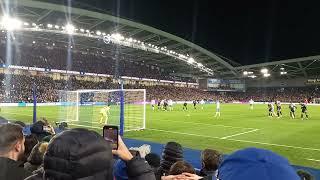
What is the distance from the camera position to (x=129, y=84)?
91.2 metres

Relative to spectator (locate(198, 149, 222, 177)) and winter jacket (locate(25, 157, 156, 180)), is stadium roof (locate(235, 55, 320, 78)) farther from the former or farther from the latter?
winter jacket (locate(25, 157, 156, 180))

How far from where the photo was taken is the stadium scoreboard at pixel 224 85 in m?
110

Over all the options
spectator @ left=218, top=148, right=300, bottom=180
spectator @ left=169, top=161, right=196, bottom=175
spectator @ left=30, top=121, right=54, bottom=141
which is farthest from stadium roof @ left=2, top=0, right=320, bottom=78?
spectator @ left=218, top=148, right=300, bottom=180

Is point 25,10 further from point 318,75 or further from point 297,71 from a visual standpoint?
point 318,75

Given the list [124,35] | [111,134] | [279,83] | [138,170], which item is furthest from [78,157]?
[279,83]

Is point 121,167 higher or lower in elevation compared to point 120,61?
lower

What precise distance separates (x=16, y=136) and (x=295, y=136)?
71.9 ft

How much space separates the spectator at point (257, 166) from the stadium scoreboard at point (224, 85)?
359 ft

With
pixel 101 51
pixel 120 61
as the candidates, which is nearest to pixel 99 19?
pixel 101 51

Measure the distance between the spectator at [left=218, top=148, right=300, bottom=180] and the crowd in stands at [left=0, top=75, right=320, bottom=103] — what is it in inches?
2349

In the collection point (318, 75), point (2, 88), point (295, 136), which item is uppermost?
point (318, 75)

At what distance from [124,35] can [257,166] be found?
58.3m

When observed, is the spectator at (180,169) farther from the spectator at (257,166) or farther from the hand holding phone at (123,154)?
the spectator at (257,166)

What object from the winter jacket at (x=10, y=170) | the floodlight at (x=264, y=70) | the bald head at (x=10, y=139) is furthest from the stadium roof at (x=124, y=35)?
the winter jacket at (x=10, y=170)
